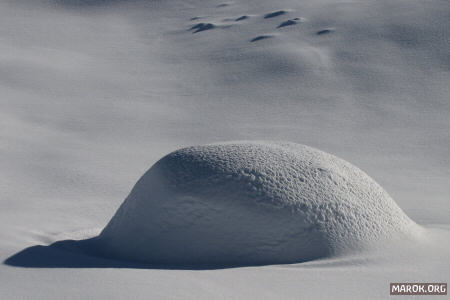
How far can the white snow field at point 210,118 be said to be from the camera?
4.09 meters

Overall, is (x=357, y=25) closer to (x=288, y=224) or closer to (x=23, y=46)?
(x=23, y=46)

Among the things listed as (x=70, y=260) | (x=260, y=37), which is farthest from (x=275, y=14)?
(x=70, y=260)

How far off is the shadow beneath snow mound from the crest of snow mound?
79mm

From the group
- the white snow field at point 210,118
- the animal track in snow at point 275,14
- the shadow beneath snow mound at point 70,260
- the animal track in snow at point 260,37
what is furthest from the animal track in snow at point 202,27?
the shadow beneath snow mound at point 70,260

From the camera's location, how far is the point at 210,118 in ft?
35.0

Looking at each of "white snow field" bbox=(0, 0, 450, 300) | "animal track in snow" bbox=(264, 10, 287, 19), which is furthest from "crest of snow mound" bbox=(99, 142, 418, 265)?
"animal track in snow" bbox=(264, 10, 287, 19)

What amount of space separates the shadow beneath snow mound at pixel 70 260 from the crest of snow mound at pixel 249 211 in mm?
79

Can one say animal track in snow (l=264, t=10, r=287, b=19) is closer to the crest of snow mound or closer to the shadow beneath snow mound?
the crest of snow mound

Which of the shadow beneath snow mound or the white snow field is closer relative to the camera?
the white snow field

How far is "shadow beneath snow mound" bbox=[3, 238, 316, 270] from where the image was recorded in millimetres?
4223

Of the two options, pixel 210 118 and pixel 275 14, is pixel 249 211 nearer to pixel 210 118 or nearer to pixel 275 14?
pixel 210 118

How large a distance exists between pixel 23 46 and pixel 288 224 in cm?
1169

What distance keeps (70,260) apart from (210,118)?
646cm

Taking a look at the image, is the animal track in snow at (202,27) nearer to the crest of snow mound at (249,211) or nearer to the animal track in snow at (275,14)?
the animal track in snow at (275,14)
